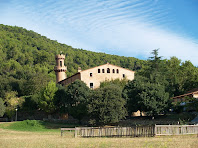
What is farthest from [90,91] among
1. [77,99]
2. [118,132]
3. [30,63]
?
[30,63]

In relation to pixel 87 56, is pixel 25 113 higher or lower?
lower

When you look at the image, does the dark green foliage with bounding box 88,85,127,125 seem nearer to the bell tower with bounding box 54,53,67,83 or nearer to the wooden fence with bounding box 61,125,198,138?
the wooden fence with bounding box 61,125,198,138

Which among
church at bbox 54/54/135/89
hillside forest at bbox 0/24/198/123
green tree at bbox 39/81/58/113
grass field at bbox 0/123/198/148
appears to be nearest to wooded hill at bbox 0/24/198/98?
hillside forest at bbox 0/24/198/123

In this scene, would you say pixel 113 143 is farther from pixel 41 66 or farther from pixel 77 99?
pixel 41 66

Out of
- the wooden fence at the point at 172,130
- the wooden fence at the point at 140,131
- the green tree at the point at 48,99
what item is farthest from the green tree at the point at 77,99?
the wooden fence at the point at 172,130

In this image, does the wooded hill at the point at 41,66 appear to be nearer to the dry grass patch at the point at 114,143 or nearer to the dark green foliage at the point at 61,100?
the dark green foliage at the point at 61,100

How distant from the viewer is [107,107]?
45156 millimetres

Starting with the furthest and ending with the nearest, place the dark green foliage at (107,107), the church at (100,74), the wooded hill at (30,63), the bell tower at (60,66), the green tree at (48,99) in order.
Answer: the wooded hill at (30,63), the bell tower at (60,66), the church at (100,74), the green tree at (48,99), the dark green foliage at (107,107)

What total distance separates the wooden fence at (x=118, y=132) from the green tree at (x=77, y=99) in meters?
21.0

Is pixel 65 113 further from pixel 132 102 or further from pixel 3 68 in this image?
pixel 3 68

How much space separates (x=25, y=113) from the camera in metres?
66.4

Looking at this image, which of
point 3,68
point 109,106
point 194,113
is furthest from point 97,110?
point 3,68

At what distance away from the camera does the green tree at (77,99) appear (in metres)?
52.4

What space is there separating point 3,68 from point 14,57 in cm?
1270
